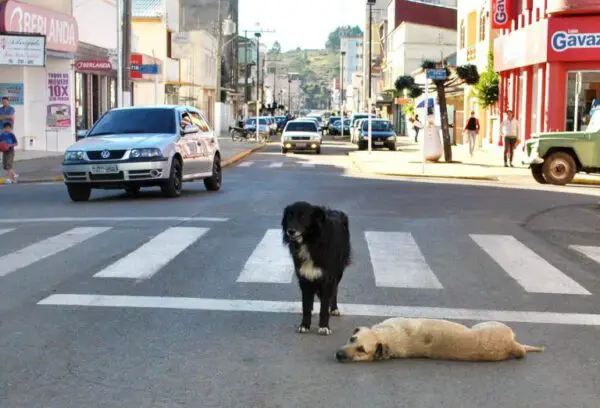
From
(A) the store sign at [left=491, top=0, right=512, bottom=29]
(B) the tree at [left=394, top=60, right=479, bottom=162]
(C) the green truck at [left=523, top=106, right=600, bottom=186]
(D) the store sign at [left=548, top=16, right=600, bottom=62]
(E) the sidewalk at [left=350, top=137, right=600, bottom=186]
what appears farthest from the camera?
(A) the store sign at [left=491, top=0, right=512, bottom=29]

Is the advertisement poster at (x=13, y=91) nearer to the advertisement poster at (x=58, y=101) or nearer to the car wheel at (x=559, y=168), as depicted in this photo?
the advertisement poster at (x=58, y=101)

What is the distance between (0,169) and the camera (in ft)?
84.7

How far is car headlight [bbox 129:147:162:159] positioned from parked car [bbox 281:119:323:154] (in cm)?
2574

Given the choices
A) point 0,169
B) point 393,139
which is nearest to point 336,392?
point 0,169

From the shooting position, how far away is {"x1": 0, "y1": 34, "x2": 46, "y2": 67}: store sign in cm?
2778

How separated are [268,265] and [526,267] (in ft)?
9.36

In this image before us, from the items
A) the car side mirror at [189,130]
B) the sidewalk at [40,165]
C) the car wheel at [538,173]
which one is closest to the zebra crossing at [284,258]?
the car side mirror at [189,130]

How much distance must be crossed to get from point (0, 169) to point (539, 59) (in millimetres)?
18328

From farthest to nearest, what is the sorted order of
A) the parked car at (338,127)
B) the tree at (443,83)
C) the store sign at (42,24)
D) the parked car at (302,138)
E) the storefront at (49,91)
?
the parked car at (338,127)
the parked car at (302,138)
the storefront at (49,91)
the tree at (443,83)
the store sign at (42,24)

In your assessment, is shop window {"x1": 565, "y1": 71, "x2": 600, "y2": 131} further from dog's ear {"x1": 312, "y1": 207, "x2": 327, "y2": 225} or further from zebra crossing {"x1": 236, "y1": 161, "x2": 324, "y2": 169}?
dog's ear {"x1": 312, "y1": 207, "x2": 327, "y2": 225}

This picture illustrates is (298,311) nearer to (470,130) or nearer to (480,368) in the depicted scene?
(480,368)

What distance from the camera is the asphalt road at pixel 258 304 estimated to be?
5.48 meters

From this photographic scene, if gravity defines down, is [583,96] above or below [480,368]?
above

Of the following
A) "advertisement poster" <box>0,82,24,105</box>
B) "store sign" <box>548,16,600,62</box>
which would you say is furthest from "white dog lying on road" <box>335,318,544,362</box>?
"advertisement poster" <box>0,82,24,105</box>
